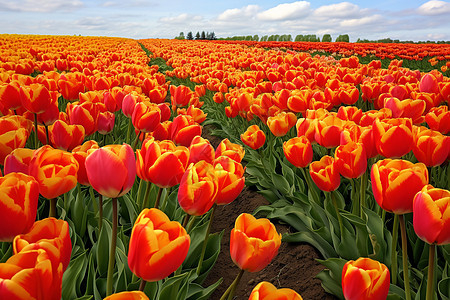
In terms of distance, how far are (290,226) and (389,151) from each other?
1119 mm

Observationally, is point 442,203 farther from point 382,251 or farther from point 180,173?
point 382,251

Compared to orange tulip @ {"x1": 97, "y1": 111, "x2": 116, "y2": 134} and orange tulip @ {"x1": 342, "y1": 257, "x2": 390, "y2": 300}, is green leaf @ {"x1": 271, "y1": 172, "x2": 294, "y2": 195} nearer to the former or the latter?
orange tulip @ {"x1": 97, "y1": 111, "x2": 116, "y2": 134}

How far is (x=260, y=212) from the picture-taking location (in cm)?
271

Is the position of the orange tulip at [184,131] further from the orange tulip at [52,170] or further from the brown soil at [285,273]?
the brown soil at [285,273]

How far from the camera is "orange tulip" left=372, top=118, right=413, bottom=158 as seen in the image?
1469mm

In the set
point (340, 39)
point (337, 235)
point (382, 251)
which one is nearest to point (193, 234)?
point (337, 235)

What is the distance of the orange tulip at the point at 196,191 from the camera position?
1.10 metres

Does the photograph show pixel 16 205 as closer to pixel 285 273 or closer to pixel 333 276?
pixel 333 276

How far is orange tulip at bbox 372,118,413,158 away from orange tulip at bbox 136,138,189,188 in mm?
859

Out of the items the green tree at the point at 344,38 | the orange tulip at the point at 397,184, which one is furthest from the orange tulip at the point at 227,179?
the green tree at the point at 344,38

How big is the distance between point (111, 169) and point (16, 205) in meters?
0.27

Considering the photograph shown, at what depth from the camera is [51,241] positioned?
78 cm

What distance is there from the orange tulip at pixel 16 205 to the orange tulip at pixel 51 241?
29 millimetres

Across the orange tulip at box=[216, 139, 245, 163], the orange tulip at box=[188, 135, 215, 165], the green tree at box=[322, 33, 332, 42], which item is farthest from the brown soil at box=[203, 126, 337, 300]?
the green tree at box=[322, 33, 332, 42]
